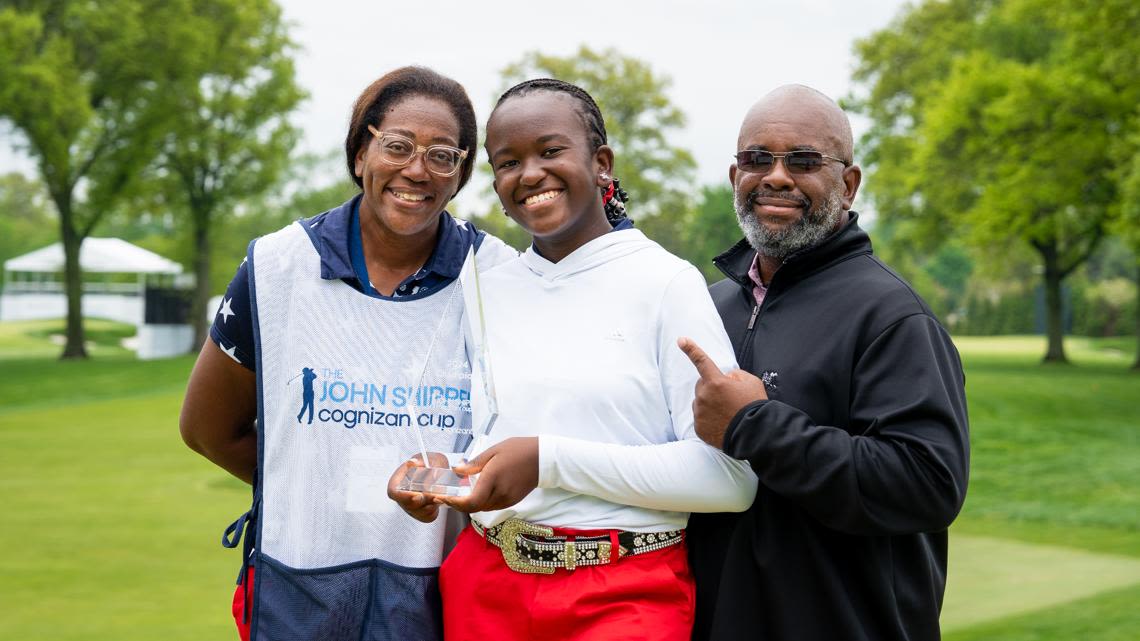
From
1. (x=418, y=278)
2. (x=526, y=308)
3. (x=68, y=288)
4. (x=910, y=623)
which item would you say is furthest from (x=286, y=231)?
(x=68, y=288)

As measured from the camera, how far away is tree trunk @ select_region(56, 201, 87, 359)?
32.1 m

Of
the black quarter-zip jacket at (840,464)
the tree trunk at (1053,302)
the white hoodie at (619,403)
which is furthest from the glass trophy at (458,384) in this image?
the tree trunk at (1053,302)

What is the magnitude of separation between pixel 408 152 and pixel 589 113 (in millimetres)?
493

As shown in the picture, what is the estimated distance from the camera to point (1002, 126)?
26.8 meters

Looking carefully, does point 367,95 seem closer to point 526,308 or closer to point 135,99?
point 526,308

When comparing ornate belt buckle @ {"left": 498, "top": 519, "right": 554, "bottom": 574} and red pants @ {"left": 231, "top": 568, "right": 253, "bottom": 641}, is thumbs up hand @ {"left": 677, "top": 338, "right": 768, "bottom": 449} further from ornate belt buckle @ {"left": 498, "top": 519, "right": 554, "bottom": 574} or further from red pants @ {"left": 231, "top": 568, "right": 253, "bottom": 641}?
red pants @ {"left": 231, "top": 568, "right": 253, "bottom": 641}

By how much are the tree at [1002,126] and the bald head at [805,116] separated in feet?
67.1

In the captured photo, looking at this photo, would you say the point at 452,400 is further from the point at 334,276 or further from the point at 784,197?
Answer: the point at 784,197

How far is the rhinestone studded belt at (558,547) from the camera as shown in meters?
2.59

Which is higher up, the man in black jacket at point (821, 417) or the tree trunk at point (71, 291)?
the man in black jacket at point (821, 417)

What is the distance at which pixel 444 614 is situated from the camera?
9.57 feet

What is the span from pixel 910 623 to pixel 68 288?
109 feet

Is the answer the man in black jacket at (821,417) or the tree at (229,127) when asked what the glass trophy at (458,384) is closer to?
the man in black jacket at (821,417)

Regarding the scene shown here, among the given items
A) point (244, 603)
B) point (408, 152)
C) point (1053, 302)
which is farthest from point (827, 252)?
point (1053, 302)
